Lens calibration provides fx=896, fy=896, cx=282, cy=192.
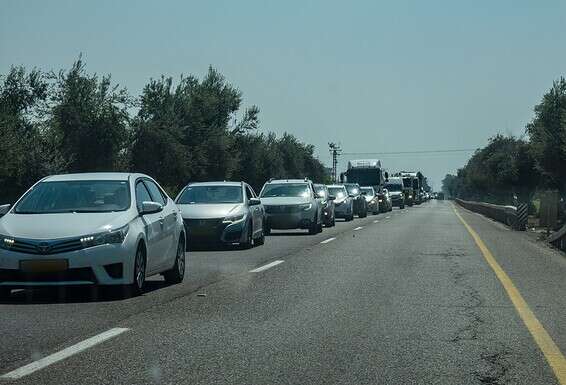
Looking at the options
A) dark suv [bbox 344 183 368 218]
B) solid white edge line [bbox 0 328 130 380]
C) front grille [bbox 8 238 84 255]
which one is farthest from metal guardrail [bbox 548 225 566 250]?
dark suv [bbox 344 183 368 218]

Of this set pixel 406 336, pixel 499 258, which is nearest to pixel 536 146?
pixel 499 258

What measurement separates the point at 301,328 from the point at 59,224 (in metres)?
3.35

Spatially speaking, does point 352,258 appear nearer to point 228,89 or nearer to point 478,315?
point 478,315

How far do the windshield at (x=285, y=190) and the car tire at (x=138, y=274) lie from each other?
1631 cm

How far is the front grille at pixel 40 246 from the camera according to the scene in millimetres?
9938

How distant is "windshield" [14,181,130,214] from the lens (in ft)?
36.3

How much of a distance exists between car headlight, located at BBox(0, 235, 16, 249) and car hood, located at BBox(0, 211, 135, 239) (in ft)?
0.18

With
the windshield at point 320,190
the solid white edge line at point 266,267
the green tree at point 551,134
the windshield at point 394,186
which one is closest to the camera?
the solid white edge line at point 266,267

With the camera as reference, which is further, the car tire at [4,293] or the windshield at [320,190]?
the windshield at [320,190]

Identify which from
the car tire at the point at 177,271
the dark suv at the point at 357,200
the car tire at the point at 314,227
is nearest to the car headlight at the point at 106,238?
the car tire at the point at 177,271

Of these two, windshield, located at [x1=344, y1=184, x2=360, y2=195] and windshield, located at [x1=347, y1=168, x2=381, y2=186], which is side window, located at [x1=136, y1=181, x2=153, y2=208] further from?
windshield, located at [x1=347, y1=168, x2=381, y2=186]

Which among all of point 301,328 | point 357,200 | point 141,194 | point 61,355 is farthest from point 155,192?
point 357,200

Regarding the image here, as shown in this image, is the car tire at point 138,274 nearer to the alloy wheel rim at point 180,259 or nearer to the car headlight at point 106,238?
the car headlight at point 106,238

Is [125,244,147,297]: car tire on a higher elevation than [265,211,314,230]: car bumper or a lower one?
lower
